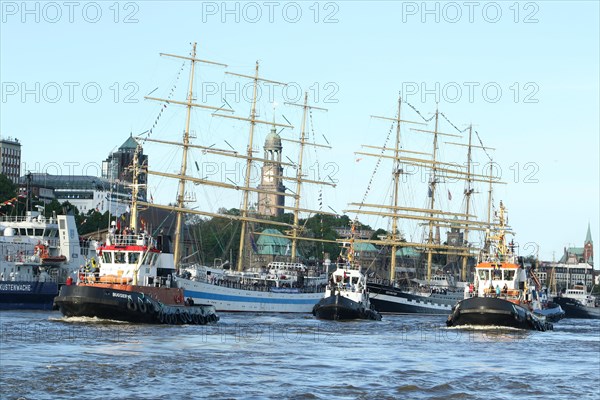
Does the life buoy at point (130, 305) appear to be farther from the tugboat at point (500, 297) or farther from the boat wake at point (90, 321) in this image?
the tugboat at point (500, 297)

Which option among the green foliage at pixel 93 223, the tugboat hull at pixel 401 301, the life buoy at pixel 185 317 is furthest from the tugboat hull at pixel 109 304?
the green foliage at pixel 93 223

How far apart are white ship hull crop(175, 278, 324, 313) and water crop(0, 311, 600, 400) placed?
3438 cm

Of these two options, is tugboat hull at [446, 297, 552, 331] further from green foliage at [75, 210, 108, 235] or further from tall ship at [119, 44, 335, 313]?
green foliage at [75, 210, 108, 235]

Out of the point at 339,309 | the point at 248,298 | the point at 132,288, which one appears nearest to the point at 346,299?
the point at 339,309

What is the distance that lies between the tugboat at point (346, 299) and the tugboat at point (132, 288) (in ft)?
59.8

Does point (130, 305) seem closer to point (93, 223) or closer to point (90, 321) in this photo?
point (90, 321)

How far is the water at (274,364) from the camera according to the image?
43094 mm

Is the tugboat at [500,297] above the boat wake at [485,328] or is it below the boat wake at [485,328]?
above

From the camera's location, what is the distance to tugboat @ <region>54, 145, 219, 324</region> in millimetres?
71750

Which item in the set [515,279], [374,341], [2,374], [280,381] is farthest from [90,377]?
[515,279]

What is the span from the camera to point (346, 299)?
98.5 m

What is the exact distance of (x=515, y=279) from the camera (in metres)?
88.9

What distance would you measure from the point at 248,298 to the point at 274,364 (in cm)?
6650

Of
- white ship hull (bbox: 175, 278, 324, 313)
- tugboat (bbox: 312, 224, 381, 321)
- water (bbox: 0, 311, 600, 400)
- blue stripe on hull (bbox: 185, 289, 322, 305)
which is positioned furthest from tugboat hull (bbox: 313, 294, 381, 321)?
water (bbox: 0, 311, 600, 400)
